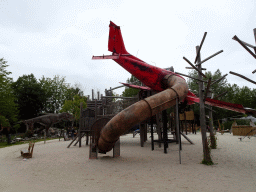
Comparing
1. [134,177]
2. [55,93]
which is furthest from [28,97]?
[134,177]

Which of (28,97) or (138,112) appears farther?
(28,97)

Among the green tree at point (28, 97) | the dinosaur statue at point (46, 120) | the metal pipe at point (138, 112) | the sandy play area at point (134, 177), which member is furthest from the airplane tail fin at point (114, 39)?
the green tree at point (28, 97)

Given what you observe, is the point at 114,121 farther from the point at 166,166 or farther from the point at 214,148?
the point at 214,148

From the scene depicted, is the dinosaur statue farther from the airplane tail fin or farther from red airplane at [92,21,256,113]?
red airplane at [92,21,256,113]

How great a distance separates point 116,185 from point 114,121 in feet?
8.97

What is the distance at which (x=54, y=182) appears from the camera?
5.56 meters

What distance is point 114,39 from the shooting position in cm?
1040

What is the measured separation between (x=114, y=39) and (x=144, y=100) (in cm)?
449

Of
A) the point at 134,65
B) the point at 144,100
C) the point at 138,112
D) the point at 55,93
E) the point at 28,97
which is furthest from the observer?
the point at 55,93

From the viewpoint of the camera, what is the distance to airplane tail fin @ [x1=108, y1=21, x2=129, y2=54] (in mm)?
10344

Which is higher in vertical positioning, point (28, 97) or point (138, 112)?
point (28, 97)

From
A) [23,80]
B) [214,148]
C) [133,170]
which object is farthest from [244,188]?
[23,80]

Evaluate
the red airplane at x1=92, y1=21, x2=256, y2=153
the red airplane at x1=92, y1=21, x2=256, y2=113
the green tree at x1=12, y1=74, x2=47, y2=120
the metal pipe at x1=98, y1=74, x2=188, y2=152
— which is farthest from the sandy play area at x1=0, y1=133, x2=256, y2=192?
the green tree at x1=12, y1=74, x2=47, y2=120

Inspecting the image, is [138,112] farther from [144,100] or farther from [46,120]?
[46,120]
